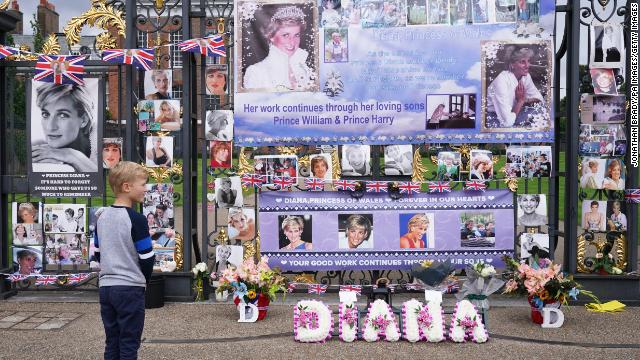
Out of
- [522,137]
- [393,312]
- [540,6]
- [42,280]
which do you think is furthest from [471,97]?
[42,280]

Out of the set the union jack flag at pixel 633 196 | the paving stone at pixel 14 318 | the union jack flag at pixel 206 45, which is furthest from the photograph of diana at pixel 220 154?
the union jack flag at pixel 633 196

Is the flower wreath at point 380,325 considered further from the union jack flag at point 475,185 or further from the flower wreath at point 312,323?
the union jack flag at point 475,185

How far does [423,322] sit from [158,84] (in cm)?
444

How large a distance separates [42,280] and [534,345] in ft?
19.6

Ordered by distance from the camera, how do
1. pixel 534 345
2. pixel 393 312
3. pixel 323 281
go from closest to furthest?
pixel 534 345 → pixel 393 312 → pixel 323 281

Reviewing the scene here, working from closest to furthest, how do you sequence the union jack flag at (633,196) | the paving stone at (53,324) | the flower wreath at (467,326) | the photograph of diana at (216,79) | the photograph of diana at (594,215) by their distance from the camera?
1. the flower wreath at (467,326)
2. the paving stone at (53,324)
3. the union jack flag at (633,196)
4. the photograph of diana at (594,215)
5. the photograph of diana at (216,79)

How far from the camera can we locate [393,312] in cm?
679

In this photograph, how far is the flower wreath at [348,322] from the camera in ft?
21.3

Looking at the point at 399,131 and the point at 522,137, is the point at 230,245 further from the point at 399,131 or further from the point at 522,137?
the point at 522,137

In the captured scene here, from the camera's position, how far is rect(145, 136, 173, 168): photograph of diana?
8266 mm

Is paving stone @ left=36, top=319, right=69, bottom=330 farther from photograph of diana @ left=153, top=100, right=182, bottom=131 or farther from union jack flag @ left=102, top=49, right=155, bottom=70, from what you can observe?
union jack flag @ left=102, top=49, right=155, bottom=70

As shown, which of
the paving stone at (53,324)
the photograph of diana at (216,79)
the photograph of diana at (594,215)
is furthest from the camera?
the photograph of diana at (216,79)

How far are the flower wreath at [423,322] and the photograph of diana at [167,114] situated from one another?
3.74m

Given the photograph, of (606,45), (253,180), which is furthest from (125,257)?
(606,45)
